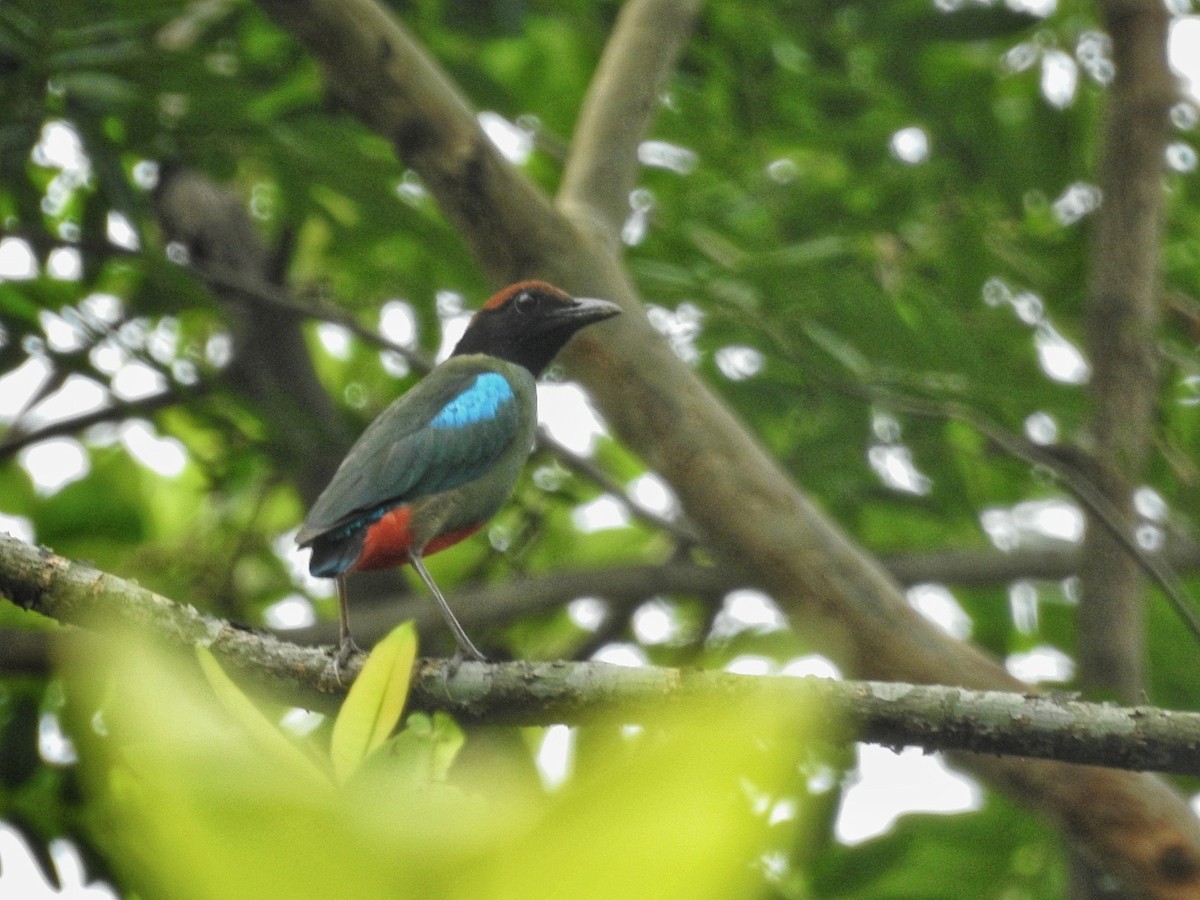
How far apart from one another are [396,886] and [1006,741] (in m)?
2.09

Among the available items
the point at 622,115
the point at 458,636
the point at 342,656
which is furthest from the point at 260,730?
the point at 622,115

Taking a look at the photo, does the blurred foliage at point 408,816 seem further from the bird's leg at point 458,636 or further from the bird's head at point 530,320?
the bird's head at point 530,320

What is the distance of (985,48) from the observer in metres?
6.18

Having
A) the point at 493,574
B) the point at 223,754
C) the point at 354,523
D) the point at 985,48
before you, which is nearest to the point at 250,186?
the point at 493,574

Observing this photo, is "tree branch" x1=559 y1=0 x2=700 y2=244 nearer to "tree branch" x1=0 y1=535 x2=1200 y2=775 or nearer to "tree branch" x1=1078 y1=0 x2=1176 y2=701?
"tree branch" x1=1078 y1=0 x2=1176 y2=701

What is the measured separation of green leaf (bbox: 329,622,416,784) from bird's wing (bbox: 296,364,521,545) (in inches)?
95.5

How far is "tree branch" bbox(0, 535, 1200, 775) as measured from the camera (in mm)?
2598

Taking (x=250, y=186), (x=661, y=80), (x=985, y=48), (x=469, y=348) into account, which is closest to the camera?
(x=469, y=348)

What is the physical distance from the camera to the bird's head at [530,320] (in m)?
4.79

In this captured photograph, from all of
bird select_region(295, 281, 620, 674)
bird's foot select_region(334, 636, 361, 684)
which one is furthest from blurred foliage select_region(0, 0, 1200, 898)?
bird's foot select_region(334, 636, 361, 684)

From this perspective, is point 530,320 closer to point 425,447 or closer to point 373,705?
point 425,447

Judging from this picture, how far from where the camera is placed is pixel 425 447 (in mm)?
3928

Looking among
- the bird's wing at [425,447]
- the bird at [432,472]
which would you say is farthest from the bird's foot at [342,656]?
the bird's wing at [425,447]

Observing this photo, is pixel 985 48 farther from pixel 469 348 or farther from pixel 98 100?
pixel 98 100
